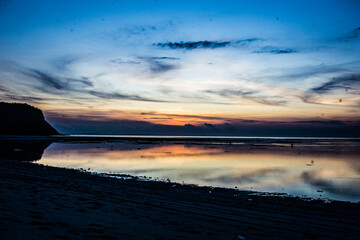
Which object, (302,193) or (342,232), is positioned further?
(302,193)

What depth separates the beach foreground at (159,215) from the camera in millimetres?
6660

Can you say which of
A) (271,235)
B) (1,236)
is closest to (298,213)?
(271,235)

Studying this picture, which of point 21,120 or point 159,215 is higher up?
point 21,120

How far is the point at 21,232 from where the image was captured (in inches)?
233

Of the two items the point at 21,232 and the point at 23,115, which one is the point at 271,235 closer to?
the point at 21,232

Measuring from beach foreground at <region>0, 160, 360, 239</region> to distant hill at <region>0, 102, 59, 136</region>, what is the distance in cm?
16616

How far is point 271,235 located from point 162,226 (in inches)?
118

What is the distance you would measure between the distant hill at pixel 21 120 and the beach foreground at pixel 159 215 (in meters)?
166

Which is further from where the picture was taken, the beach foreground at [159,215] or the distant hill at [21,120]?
the distant hill at [21,120]

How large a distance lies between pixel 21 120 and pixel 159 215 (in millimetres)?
182674

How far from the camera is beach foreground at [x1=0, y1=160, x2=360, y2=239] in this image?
666cm

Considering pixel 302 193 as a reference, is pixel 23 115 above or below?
above

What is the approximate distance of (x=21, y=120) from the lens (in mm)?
162250

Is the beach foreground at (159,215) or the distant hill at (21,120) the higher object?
the distant hill at (21,120)
